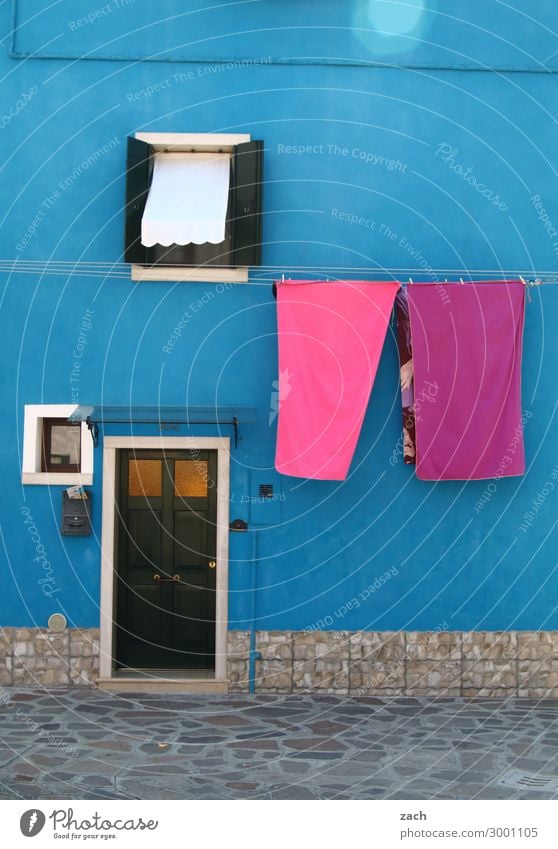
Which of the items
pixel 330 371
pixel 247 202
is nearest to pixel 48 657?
pixel 330 371

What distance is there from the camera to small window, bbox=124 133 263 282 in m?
9.29

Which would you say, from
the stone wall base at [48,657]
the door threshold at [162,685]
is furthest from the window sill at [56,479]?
the door threshold at [162,685]

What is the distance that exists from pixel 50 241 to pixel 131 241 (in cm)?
85

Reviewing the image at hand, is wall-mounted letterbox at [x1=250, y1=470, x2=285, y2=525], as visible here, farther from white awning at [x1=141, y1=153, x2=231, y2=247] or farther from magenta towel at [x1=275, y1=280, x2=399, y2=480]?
white awning at [x1=141, y1=153, x2=231, y2=247]

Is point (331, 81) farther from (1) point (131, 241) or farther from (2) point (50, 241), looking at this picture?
(2) point (50, 241)

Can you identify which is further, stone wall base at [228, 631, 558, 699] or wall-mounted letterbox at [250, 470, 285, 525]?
wall-mounted letterbox at [250, 470, 285, 525]

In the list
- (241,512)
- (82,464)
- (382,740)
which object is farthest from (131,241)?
(382,740)

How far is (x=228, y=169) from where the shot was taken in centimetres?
942

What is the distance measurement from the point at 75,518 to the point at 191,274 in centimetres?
262

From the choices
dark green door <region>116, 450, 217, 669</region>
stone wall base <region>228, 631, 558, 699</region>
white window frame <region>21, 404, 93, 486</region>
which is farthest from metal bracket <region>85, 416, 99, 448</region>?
stone wall base <region>228, 631, 558, 699</region>

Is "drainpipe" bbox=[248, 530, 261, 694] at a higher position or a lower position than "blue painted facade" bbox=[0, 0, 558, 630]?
lower

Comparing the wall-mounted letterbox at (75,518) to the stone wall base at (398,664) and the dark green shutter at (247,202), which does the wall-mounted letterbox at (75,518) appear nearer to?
the stone wall base at (398,664)

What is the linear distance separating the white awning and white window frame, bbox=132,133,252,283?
0.13 metres

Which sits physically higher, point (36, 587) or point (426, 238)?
point (426, 238)
